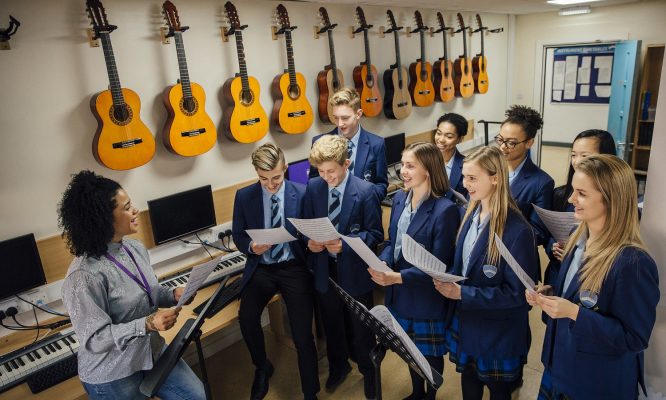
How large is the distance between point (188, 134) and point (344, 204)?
51.3 inches

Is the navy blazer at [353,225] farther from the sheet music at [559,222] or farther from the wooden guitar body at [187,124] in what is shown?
the wooden guitar body at [187,124]

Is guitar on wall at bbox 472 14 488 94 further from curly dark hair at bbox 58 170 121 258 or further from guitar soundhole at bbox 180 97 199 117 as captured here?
curly dark hair at bbox 58 170 121 258

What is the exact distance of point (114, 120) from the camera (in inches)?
107

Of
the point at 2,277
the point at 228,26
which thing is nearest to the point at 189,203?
the point at 2,277

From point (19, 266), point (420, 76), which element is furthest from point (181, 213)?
point (420, 76)

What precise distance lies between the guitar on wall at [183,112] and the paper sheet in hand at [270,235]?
3.61ft

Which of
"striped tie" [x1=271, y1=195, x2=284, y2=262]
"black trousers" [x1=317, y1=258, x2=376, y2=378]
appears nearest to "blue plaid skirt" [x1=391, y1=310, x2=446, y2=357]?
"black trousers" [x1=317, y1=258, x2=376, y2=378]

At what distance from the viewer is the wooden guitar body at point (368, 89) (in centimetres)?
427

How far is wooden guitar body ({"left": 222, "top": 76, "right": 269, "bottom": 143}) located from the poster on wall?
17.5 ft

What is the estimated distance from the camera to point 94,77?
2.72 metres

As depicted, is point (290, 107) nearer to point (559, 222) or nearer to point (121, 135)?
point (121, 135)

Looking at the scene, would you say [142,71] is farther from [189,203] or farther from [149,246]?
[149,246]

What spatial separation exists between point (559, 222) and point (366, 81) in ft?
8.76

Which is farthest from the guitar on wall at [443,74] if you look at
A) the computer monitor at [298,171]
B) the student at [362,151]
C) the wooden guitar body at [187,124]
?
the wooden guitar body at [187,124]
